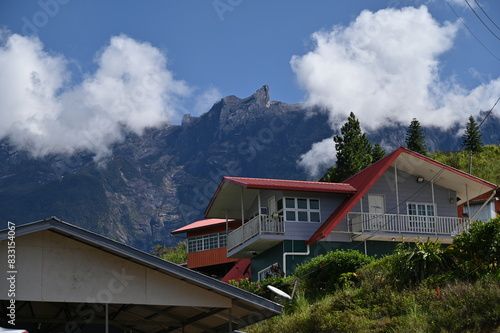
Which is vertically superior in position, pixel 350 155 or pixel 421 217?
pixel 350 155

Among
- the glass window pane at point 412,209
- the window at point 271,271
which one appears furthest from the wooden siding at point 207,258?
the glass window pane at point 412,209

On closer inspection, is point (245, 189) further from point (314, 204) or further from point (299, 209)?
point (314, 204)

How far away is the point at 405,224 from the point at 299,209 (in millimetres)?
4685

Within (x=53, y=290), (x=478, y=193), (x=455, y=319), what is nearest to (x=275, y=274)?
(x=478, y=193)

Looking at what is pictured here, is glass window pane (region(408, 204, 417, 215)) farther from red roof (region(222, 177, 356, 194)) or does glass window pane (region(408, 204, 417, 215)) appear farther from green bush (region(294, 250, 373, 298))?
green bush (region(294, 250, 373, 298))

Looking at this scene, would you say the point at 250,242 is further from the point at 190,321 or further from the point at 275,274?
the point at 190,321

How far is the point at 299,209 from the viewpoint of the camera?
114 ft

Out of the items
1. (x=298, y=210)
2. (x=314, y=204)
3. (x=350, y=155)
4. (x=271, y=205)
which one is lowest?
(x=298, y=210)

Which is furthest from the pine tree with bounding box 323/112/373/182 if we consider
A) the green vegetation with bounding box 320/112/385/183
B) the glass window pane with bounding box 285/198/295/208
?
the glass window pane with bounding box 285/198/295/208

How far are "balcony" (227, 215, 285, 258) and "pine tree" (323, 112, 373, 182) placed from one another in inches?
653

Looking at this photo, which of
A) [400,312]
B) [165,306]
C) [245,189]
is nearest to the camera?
[165,306]

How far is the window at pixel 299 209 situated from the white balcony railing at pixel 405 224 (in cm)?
160

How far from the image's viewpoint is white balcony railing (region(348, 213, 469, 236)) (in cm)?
3381

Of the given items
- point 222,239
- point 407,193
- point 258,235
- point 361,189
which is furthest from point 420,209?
point 222,239
